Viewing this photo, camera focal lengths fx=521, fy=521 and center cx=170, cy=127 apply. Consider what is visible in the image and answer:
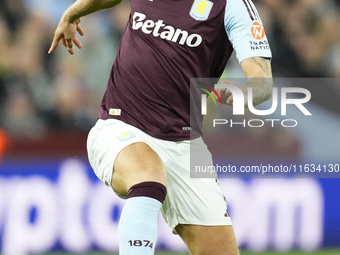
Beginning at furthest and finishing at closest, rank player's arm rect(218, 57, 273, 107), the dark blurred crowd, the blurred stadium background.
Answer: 1. the dark blurred crowd
2. the blurred stadium background
3. player's arm rect(218, 57, 273, 107)

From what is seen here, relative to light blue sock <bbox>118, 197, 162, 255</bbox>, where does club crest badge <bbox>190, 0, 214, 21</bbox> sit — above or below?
above

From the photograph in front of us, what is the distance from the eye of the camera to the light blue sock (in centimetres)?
236

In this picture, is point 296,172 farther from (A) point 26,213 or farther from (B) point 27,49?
(B) point 27,49

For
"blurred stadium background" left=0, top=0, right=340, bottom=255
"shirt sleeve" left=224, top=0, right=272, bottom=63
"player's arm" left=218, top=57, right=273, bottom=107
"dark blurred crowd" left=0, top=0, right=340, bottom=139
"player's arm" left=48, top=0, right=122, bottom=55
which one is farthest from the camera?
"dark blurred crowd" left=0, top=0, right=340, bottom=139

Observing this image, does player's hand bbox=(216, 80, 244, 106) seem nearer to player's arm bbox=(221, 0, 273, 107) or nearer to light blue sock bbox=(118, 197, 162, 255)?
player's arm bbox=(221, 0, 273, 107)

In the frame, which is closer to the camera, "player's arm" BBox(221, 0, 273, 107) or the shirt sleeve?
"player's arm" BBox(221, 0, 273, 107)

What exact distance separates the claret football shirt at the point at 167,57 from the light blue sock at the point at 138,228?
697 mm

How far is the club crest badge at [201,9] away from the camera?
10.3 feet

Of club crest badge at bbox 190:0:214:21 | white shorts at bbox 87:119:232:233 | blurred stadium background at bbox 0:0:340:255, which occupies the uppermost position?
club crest badge at bbox 190:0:214:21

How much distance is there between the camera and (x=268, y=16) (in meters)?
6.16

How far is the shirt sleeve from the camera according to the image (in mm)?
2949

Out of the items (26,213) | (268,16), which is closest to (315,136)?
(268,16)

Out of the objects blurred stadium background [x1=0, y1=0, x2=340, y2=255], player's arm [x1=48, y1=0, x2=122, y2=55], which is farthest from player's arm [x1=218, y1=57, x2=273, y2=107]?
blurred stadium background [x1=0, y1=0, x2=340, y2=255]

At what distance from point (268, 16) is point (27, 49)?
2815mm
